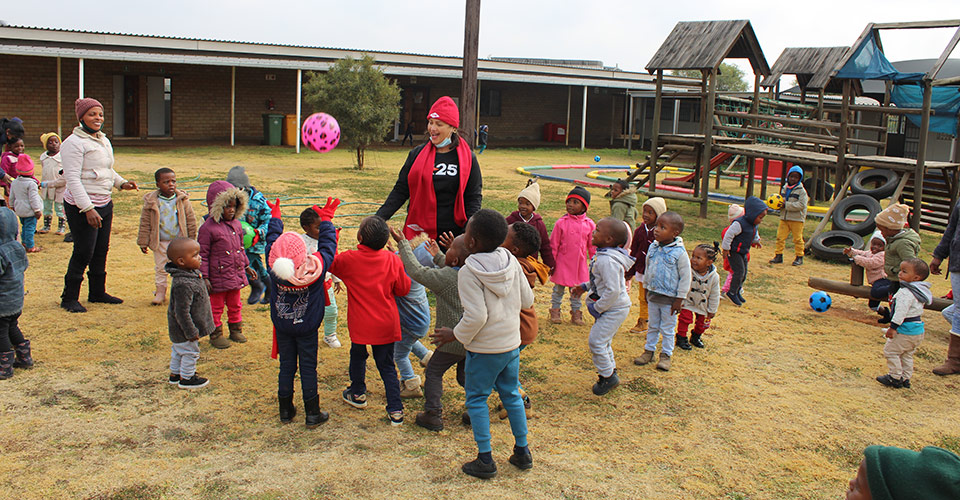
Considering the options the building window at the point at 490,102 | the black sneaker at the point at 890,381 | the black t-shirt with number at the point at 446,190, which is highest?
the building window at the point at 490,102

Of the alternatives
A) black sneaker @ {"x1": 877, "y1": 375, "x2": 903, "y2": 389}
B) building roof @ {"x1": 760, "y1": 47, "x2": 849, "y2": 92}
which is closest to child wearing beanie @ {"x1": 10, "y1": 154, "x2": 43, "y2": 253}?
black sneaker @ {"x1": 877, "y1": 375, "x2": 903, "y2": 389}

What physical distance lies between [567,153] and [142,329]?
2545cm

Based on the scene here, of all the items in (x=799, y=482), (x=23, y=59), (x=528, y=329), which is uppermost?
(x=23, y=59)

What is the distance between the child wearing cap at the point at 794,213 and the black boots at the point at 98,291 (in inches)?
329

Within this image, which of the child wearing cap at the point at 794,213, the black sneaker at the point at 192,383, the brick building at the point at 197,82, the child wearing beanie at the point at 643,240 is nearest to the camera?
the black sneaker at the point at 192,383

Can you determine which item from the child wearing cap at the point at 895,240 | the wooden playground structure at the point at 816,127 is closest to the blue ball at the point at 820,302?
the child wearing cap at the point at 895,240

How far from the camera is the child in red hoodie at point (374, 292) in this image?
15.0 feet

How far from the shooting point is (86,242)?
21.9 ft

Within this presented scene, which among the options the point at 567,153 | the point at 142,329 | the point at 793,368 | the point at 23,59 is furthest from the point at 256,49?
the point at 793,368

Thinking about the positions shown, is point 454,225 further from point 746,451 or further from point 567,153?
point 567,153

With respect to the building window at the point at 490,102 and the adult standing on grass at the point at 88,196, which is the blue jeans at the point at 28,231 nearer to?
the adult standing on grass at the point at 88,196

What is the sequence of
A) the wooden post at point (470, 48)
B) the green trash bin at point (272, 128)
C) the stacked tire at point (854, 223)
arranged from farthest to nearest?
the green trash bin at point (272, 128) < the stacked tire at point (854, 223) < the wooden post at point (470, 48)

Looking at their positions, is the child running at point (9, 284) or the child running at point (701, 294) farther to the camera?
the child running at point (701, 294)

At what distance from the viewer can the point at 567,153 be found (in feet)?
100
